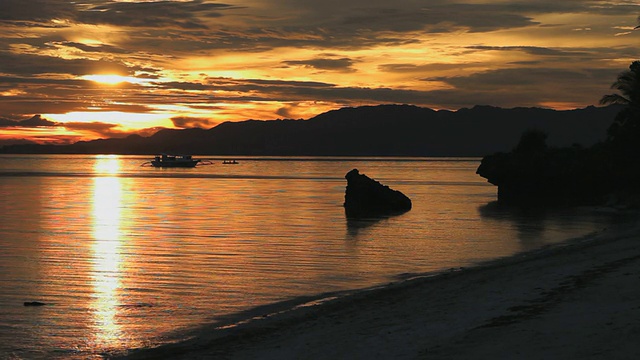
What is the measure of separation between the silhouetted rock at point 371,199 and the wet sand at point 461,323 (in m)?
33.7

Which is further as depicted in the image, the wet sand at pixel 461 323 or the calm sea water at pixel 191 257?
the calm sea water at pixel 191 257

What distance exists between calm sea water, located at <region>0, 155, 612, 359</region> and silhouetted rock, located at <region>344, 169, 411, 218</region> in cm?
124

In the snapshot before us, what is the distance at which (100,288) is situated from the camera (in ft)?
69.0

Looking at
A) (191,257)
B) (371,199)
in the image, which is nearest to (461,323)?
(191,257)

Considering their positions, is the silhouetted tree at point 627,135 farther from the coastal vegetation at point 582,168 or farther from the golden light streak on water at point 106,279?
the golden light streak on water at point 106,279

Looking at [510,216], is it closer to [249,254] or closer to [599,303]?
[249,254]

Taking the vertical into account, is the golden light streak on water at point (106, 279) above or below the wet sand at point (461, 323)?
below

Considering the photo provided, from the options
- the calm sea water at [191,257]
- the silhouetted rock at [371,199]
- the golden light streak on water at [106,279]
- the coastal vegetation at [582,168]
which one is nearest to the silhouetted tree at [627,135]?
the coastal vegetation at [582,168]

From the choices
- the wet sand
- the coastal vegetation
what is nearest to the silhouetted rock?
the coastal vegetation

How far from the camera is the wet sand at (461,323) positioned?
38.9ft

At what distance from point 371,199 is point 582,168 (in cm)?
2336

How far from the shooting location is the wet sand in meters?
11.9

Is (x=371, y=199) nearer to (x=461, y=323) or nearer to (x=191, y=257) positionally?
(x=191, y=257)

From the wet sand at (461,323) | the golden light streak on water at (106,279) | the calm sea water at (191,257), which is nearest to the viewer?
the wet sand at (461,323)
